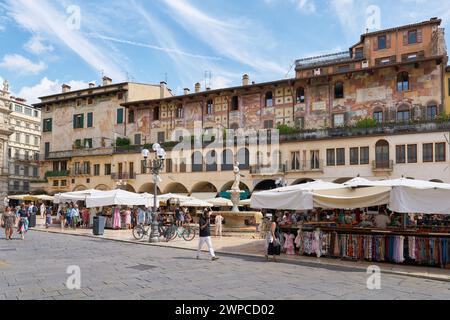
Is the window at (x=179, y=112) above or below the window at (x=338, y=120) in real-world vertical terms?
above

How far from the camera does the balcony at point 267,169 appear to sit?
35469 millimetres

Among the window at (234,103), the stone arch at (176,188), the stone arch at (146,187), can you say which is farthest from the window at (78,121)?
the window at (234,103)

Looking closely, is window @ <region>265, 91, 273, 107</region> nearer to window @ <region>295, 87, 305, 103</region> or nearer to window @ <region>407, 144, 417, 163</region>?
window @ <region>295, 87, 305, 103</region>

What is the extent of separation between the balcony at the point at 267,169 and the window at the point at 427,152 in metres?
10.2

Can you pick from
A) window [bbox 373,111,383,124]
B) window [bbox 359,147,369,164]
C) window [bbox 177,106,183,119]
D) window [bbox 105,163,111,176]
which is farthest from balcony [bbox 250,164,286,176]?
window [bbox 105,163,111,176]

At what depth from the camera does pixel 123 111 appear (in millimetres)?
46875

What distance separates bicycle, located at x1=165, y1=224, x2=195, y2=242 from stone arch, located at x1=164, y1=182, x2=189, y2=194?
21.6 meters

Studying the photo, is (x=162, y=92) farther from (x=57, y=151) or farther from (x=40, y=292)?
(x=40, y=292)

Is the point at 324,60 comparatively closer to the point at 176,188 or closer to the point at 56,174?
the point at 176,188

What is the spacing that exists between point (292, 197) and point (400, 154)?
2017cm

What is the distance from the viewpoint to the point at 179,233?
20.1 metres

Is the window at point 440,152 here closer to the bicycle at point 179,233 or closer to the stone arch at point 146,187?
the bicycle at point 179,233

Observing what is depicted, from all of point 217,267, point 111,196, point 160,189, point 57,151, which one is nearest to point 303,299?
point 217,267

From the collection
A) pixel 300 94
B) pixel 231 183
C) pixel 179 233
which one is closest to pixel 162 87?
pixel 231 183
